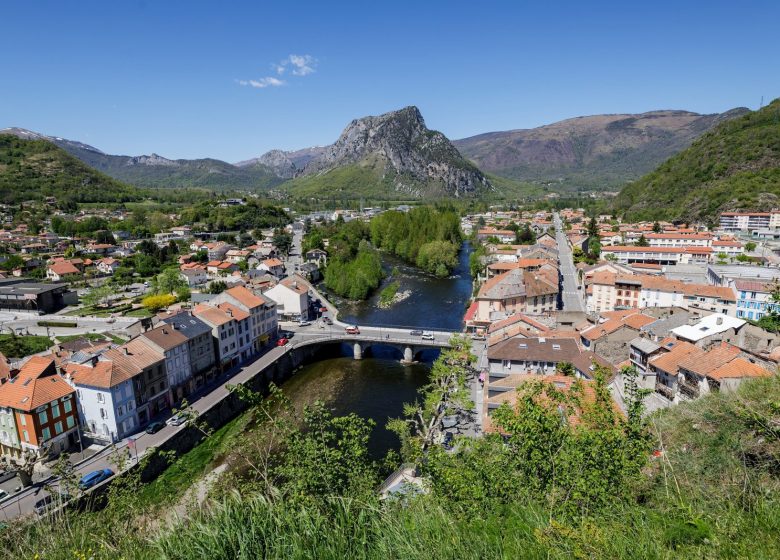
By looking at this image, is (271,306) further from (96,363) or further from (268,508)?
(268,508)

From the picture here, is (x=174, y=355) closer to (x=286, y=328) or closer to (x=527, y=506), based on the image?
(x=286, y=328)

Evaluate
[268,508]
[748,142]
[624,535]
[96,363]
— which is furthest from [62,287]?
[748,142]

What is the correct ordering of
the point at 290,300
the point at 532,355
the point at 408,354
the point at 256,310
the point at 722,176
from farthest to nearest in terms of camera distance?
the point at 722,176
the point at 290,300
the point at 408,354
the point at 256,310
the point at 532,355

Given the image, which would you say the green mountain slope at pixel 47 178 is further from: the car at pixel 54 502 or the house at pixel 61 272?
the car at pixel 54 502

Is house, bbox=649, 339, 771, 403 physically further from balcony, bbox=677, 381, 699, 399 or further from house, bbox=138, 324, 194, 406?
house, bbox=138, 324, 194, 406

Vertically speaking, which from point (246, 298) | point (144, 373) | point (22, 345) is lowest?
point (22, 345)

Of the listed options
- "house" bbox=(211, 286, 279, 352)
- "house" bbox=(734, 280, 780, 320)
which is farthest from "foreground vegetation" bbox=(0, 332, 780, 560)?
"house" bbox=(734, 280, 780, 320)

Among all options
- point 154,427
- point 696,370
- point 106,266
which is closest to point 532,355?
point 696,370
